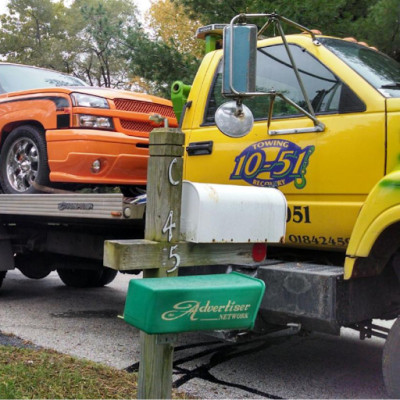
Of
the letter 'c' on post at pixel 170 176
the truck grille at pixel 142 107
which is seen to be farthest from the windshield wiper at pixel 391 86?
the truck grille at pixel 142 107

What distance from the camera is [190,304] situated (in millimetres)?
2166

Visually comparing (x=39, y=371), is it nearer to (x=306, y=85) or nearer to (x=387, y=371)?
(x=387, y=371)

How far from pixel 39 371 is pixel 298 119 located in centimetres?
240

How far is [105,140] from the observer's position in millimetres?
5008

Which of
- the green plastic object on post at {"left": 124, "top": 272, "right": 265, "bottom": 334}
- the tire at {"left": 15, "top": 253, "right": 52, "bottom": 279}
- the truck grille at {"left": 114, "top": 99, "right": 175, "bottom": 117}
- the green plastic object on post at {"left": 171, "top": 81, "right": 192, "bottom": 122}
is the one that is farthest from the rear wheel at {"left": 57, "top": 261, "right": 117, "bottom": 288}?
the green plastic object on post at {"left": 124, "top": 272, "right": 265, "bottom": 334}

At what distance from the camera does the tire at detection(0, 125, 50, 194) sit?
5262 millimetres

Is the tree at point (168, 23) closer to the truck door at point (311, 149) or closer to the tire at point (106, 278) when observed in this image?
the tire at point (106, 278)

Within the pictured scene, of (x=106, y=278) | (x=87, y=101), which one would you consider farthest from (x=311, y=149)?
(x=106, y=278)

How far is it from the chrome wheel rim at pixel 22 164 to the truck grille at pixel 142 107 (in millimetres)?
878

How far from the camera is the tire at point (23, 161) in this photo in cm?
526

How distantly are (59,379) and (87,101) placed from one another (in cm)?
248

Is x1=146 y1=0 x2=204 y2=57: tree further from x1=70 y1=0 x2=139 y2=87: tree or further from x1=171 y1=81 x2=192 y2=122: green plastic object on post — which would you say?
x1=171 y1=81 x2=192 y2=122: green plastic object on post

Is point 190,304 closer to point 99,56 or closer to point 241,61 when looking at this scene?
point 241,61

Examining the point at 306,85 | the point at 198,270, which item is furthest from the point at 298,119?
the point at 198,270
